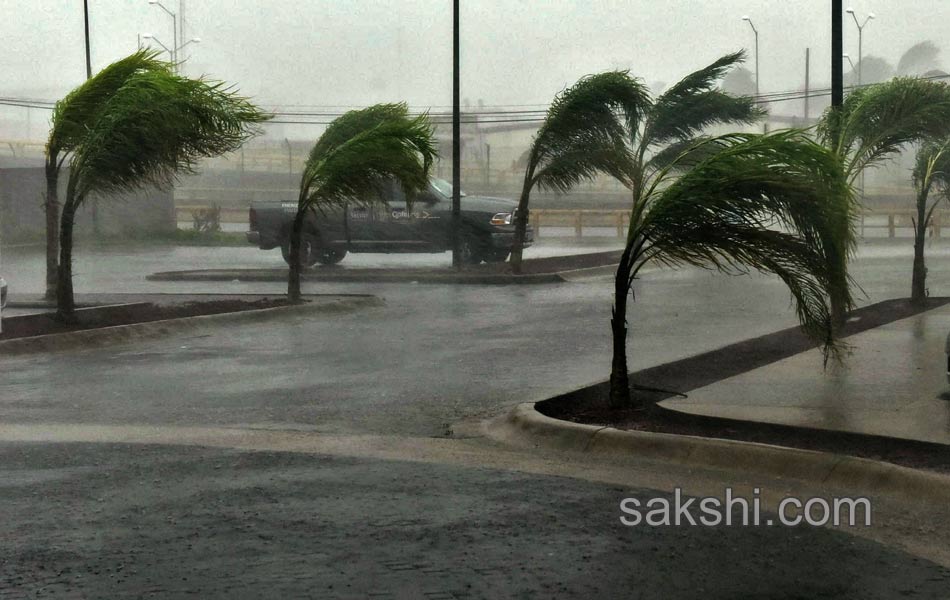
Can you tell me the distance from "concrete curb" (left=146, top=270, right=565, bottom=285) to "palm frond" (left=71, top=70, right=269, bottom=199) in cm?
856

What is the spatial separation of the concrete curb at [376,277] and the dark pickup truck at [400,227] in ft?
6.21

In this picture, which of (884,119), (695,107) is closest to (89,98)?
(884,119)

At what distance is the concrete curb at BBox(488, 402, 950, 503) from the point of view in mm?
7129

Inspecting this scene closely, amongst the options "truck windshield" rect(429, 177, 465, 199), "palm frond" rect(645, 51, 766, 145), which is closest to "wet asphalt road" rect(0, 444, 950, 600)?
"truck windshield" rect(429, 177, 465, 199)

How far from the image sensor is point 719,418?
8.95 metres

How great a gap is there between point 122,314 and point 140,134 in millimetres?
2415

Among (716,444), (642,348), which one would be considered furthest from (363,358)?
(716,444)

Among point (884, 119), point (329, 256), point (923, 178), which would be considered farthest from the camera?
point (329, 256)

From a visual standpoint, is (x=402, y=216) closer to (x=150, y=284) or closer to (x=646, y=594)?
(x=150, y=284)

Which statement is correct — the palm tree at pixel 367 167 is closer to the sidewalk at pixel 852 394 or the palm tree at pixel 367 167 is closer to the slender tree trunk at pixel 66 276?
the slender tree trunk at pixel 66 276

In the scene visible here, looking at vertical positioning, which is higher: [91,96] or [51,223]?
[91,96]

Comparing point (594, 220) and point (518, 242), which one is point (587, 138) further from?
point (594, 220)

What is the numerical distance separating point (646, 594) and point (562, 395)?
4.80 metres

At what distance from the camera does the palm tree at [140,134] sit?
→ 1675 cm
